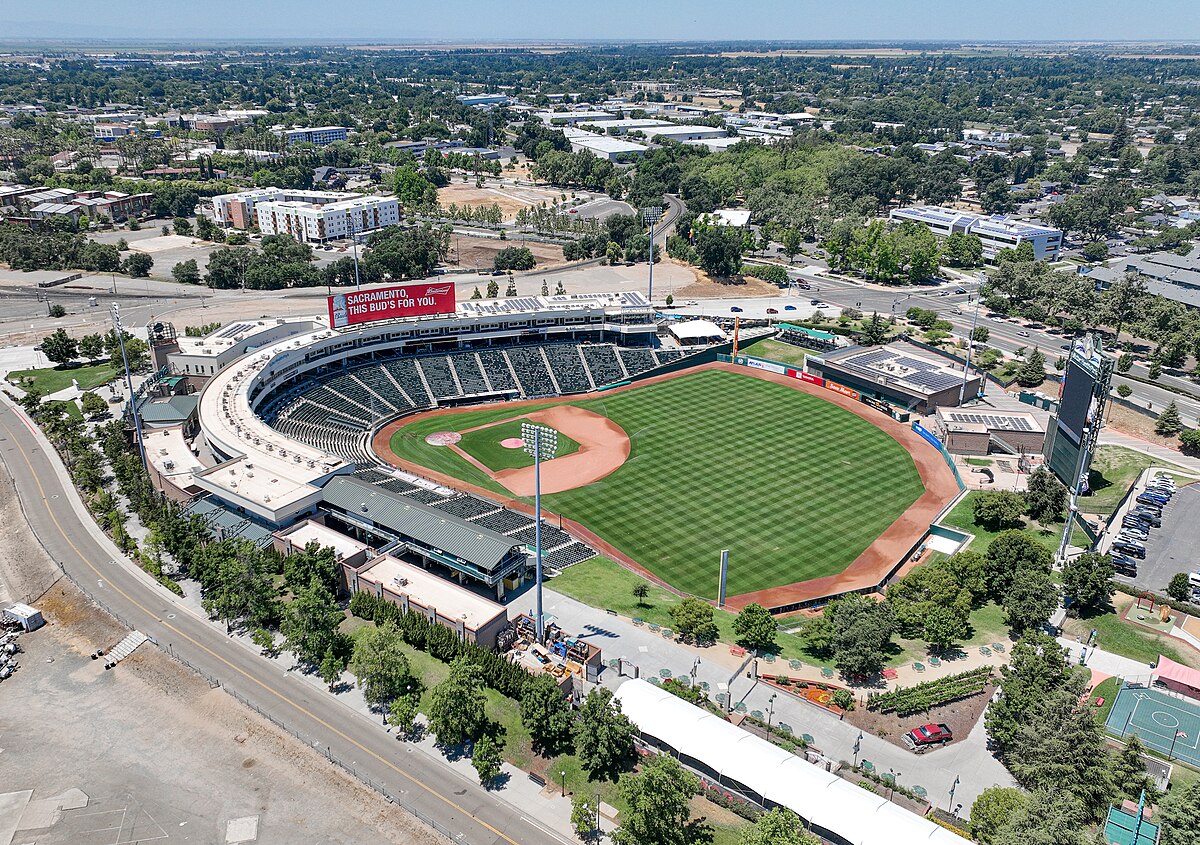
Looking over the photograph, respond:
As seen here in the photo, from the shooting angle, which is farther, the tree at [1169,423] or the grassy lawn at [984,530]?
the tree at [1169,423]

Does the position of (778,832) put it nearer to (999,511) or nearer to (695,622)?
(695,622)

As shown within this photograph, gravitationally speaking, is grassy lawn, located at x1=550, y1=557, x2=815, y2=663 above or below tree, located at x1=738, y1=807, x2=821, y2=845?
below

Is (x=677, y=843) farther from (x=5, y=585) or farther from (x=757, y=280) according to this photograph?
(x=757, y=280)

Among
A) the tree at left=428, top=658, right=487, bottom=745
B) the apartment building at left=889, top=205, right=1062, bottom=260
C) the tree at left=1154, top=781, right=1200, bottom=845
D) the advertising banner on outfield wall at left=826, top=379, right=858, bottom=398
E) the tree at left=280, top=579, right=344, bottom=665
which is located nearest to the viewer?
the tree at left=1154, top=781, right=1200, bottom=845

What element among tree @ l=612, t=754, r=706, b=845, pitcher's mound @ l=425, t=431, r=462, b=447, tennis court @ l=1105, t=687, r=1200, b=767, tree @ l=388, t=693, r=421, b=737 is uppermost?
tree @ l=612, t=754, r=706, b=845

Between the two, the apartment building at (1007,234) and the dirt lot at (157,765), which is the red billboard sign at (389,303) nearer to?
the dirt lot at (157,765)

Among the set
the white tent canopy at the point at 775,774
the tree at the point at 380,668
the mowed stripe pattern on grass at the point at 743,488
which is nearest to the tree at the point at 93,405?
the mowed stripe pattern on grass at the point at 743,488

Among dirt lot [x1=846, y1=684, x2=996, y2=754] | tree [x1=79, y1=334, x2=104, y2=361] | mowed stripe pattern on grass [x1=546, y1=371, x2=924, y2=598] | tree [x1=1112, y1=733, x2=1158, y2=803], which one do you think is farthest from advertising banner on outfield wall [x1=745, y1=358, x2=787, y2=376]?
tree [x1=79, y1=334, x2=104, y2=361]

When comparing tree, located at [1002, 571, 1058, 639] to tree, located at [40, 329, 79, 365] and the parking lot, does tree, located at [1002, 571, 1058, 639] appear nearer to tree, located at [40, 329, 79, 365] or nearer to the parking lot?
the parking lot
